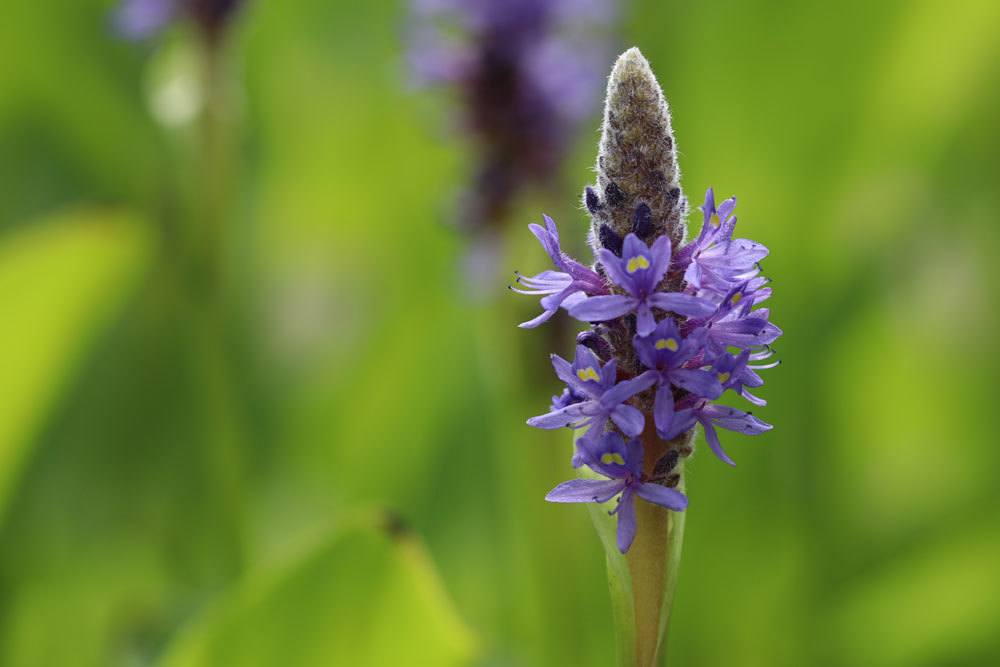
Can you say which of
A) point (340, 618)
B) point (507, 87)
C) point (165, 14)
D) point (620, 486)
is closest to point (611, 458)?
point (620, 486)

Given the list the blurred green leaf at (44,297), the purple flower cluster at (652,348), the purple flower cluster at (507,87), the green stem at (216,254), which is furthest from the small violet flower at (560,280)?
the purple flower cluster at (507,87)

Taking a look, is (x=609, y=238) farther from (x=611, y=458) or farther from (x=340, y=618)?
(x=340, y=618)

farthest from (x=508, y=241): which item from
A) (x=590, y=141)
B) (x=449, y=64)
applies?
(x=590, y=141)

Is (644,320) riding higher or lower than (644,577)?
higher

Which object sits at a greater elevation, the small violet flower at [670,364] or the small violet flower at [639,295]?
the small violet flower at [639,295]

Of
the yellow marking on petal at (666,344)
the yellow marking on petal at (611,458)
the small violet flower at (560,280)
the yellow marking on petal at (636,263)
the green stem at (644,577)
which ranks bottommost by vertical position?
the green stem at (644,577)

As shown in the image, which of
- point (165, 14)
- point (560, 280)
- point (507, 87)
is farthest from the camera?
point (507, 87)

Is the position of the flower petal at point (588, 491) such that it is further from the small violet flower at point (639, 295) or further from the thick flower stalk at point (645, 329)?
the small violet flower at point (639, 295)
